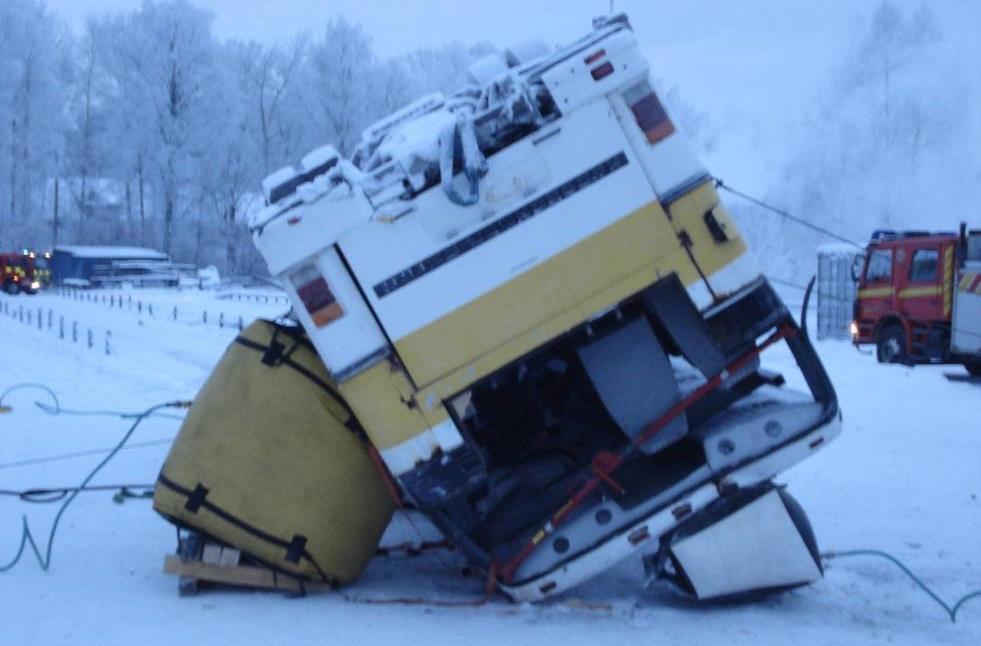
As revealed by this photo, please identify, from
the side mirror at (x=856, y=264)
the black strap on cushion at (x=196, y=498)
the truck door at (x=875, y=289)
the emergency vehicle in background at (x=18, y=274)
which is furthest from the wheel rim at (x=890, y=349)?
the emergency vehicle in background at (x=18, y=274)

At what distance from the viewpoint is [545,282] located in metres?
5.27

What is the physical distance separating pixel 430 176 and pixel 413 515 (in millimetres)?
3405

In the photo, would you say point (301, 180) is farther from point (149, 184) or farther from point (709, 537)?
point (149, 184)

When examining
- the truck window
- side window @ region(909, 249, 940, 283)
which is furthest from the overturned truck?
side window @ region(909, 249, 940, 283)

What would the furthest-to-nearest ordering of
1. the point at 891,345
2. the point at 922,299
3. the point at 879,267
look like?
the point at 879,267, the point at 891,345, the point at 922,299

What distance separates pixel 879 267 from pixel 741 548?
1742cm

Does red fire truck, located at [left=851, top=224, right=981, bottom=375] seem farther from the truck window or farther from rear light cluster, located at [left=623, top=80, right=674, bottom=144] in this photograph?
rear light cluster, located at [left=623, top=80, right=674, bottom=144]

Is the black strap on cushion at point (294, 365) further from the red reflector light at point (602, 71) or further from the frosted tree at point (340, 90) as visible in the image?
the frosted tree at point (340, 90)

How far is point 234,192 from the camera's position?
210ft

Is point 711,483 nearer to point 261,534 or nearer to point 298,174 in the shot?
point 261,534

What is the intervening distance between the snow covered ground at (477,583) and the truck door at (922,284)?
8.91 metres

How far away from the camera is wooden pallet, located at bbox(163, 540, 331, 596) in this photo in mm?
5652

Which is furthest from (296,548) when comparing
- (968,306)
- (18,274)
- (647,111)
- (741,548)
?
(18,274)

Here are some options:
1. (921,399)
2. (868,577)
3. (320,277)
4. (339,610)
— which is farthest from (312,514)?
(921,399)
